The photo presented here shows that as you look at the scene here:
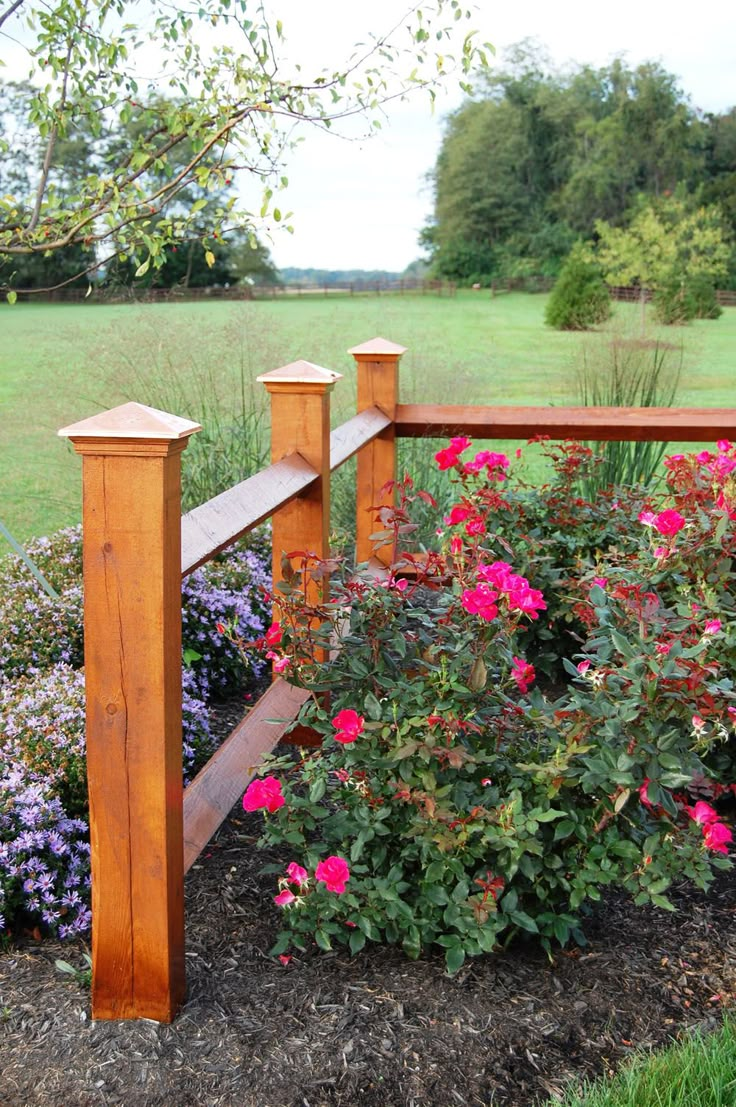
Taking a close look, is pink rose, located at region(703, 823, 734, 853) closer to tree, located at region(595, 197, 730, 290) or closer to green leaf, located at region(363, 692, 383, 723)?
green leaf, located at region(363, 692, 383, 723)

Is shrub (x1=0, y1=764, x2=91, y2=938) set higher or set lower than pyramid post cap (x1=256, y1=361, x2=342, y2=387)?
lower

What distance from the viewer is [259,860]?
2381 millimetres

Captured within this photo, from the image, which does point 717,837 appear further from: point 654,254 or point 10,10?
point 654,254

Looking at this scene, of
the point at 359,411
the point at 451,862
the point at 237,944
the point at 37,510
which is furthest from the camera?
the point at 37,510

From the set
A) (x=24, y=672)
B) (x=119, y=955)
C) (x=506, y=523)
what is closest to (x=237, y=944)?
(x=119, y=955)

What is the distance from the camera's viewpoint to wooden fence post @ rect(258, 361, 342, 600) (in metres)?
2.67

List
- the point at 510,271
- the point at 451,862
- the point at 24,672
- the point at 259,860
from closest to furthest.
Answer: the point at 451,862
the point at 259,860
the point at 24,672
the point at 510,271

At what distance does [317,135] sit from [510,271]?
30.2m

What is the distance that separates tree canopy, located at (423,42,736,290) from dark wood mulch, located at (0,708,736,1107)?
3094 centimetres

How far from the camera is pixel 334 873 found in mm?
1849

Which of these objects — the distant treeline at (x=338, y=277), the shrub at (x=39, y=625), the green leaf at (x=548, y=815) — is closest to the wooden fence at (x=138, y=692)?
the green leaf at (x=548, y=815)

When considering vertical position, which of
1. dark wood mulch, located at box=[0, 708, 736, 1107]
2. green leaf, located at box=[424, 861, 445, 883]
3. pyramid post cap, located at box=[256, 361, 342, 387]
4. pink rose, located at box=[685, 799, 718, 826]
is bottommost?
dark wood mulch, located at box=[0, 708, 736, 1107]

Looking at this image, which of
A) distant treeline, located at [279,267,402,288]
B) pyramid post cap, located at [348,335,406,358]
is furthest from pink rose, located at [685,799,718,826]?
distant treeline, located at [279,267,402,288]

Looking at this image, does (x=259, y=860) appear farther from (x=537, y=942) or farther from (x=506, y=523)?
(x=506, y=523)
